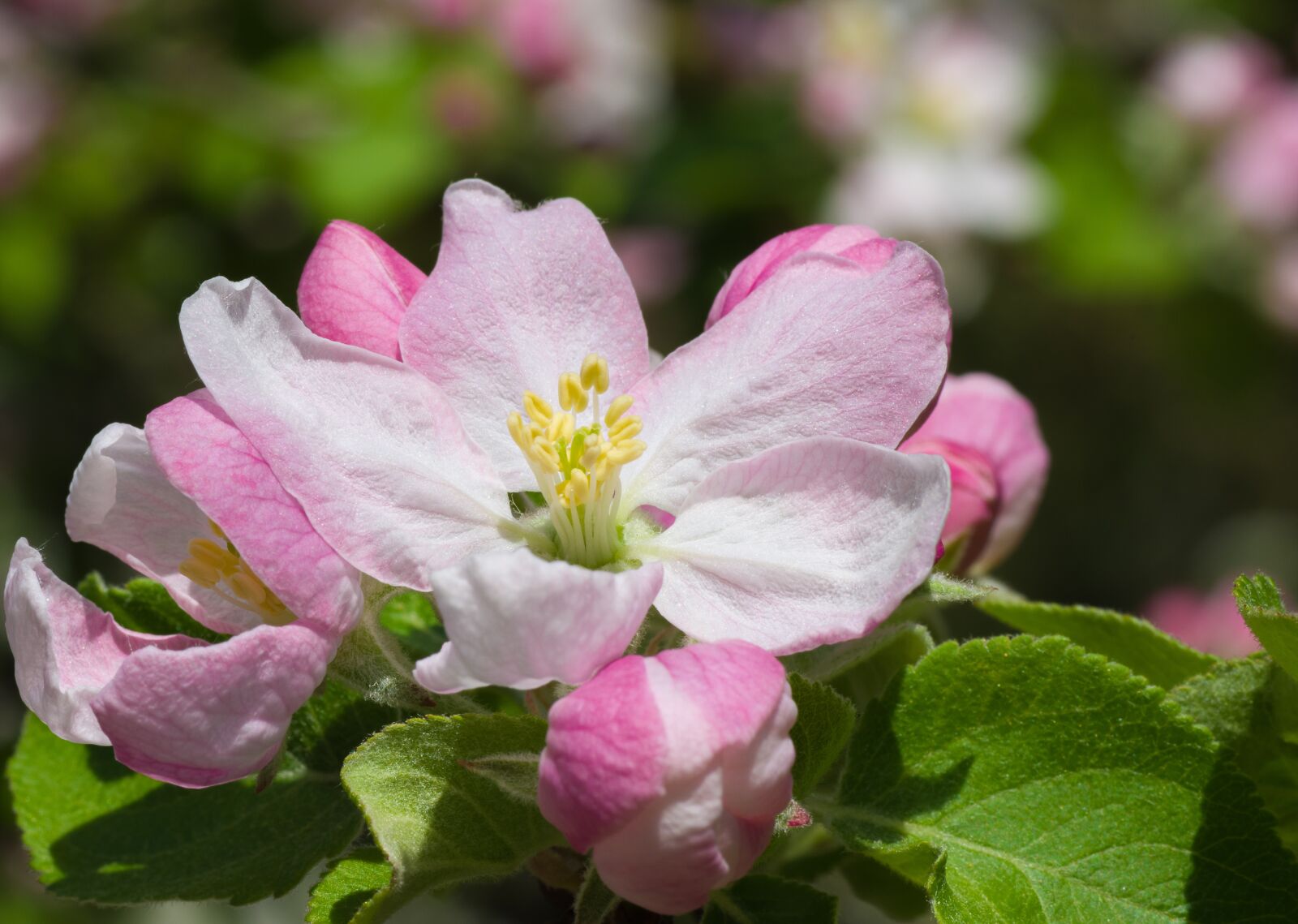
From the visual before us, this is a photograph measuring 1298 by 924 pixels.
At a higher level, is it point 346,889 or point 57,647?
point 57,647

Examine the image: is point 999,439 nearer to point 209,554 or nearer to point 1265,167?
point 209,554

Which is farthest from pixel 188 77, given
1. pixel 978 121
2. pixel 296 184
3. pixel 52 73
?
pixel 978 121

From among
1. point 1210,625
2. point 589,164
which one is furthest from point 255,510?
point 589,164

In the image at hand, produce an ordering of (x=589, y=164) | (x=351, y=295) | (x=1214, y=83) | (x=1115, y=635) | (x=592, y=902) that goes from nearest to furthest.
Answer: (x=592, y=902) < (x=351, y=295) < (x=1115, y=635) < (x=589, y=164) < (x=1214, y=83)

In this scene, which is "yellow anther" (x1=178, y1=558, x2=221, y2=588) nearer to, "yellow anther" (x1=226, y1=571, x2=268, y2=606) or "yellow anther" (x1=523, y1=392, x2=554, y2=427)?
"yellow anther" (x1=226, y1=571, x2=268, y2=606)

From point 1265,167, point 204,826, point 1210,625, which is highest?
point 204,826

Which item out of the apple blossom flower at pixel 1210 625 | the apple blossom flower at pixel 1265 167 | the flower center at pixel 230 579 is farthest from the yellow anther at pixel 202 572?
the apple blossom flower at pixel 1265 167

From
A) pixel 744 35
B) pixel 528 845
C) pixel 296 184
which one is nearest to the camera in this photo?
pixel 528 845

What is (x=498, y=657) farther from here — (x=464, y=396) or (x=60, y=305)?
(x=60, y=305)
